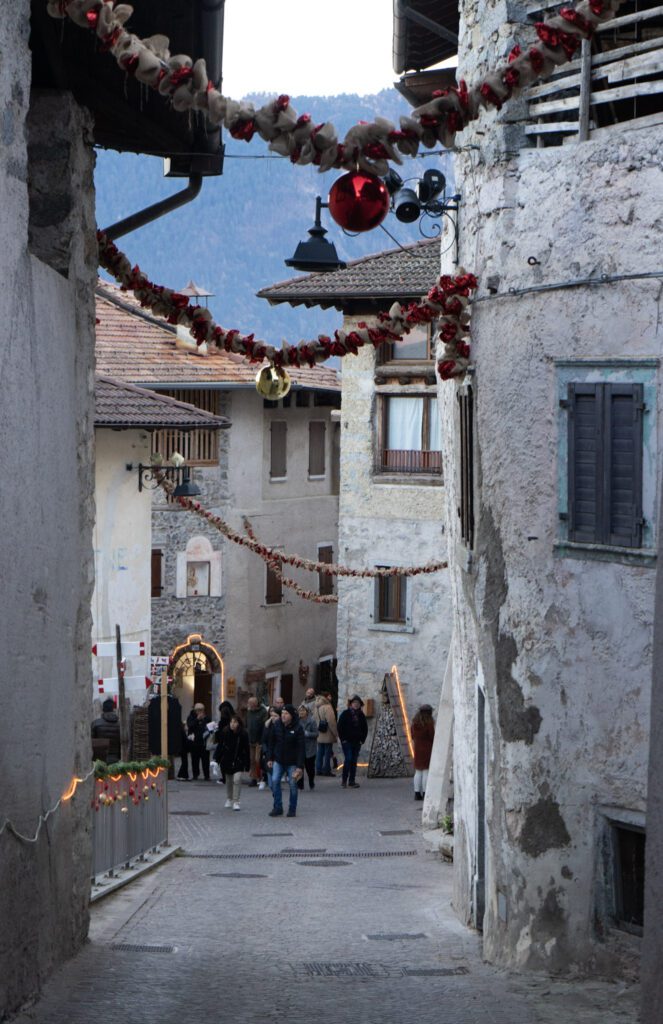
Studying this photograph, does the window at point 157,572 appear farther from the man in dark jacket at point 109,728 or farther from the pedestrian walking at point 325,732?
the man in dark jacket at point 109,728

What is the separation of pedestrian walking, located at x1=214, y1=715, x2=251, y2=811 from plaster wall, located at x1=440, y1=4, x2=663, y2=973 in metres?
9.94

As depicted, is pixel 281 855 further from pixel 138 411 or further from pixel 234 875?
pixel 138 411

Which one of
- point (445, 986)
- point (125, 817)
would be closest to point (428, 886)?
point (125, 817)

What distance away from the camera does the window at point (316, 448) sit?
4331cm

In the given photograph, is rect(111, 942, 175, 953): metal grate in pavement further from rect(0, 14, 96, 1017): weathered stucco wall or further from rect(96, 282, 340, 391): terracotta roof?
rect(96, 282, 340, 391): terracotta roof

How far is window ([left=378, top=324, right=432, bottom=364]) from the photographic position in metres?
32.6

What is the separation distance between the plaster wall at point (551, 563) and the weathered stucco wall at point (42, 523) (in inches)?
121

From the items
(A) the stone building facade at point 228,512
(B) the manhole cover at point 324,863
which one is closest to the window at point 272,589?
(A) the stone building facade at point 228,512

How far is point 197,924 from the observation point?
14398mm

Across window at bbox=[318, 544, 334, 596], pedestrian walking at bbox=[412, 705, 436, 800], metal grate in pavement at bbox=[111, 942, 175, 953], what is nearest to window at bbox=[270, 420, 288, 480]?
window at bbox=[318, 544, 334, 596]

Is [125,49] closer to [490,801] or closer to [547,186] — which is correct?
[547,186]

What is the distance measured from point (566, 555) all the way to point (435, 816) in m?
11.1

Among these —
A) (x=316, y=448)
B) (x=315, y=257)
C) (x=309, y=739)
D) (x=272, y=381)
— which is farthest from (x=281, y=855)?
(x=316, y=448)

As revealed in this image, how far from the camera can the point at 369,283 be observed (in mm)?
32469
